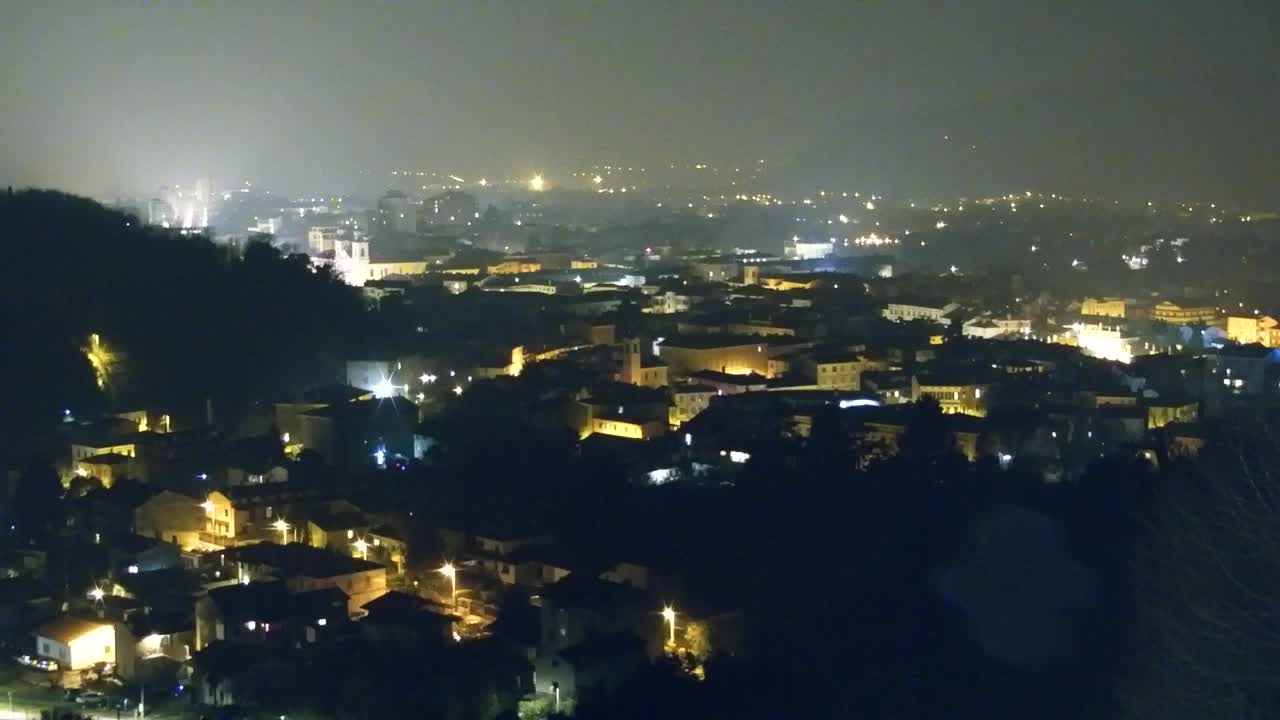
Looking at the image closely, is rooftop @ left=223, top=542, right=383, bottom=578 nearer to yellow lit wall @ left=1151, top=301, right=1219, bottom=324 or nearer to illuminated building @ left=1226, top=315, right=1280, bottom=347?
illuminated building @ left=1226, top=315, right=1280, bottom=347

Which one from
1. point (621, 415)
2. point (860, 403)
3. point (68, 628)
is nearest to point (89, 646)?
point (68, 628)

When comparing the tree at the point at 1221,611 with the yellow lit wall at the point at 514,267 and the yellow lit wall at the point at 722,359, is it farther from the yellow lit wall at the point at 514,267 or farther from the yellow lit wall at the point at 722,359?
the yellow lit wall at the point at 514,267

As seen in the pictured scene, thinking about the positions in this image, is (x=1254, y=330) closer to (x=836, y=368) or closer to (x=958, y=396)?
(x=958, y=396)

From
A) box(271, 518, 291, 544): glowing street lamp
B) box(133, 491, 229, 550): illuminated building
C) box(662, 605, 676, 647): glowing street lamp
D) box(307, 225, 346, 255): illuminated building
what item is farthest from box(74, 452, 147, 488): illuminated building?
box(307, 225, 346, 255): illuminated building

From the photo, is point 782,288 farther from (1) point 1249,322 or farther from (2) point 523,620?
(2) point 523,620

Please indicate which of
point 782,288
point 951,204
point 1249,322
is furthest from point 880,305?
point 951,204

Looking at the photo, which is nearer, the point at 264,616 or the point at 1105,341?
the point at 264,616

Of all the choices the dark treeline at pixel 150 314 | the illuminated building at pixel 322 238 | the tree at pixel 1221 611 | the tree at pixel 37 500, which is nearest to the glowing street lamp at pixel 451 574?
the tree at pixel 37 500
